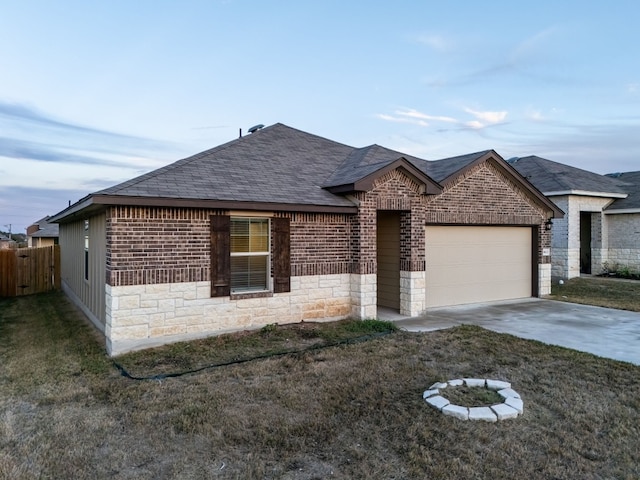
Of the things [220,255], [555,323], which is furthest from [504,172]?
[220,255]

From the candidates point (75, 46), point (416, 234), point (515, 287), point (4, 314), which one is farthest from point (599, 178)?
point (4, 314)

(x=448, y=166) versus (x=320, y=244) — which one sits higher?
(x=448, y=166)

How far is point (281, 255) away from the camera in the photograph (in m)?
9.31

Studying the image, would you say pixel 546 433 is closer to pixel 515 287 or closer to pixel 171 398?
pixel 171 398

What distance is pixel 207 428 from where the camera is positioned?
4594mm

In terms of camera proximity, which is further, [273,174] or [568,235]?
[568,235]

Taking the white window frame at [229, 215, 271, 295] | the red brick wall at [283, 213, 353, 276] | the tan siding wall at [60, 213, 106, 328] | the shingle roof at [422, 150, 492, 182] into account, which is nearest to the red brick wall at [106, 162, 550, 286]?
the red brick wall at [283, 213, 353, 276]

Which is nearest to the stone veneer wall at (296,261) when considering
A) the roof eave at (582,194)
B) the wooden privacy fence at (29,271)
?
the roof eave at (582,194)

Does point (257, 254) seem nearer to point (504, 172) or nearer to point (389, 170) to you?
point (389, 170)

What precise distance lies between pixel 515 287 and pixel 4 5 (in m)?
15.3

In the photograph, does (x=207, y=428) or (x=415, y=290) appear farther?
(x=415, y=290)

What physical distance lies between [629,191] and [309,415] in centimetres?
2246

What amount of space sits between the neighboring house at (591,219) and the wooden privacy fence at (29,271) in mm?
21248

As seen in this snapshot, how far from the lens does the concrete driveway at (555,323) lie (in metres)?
7.96
